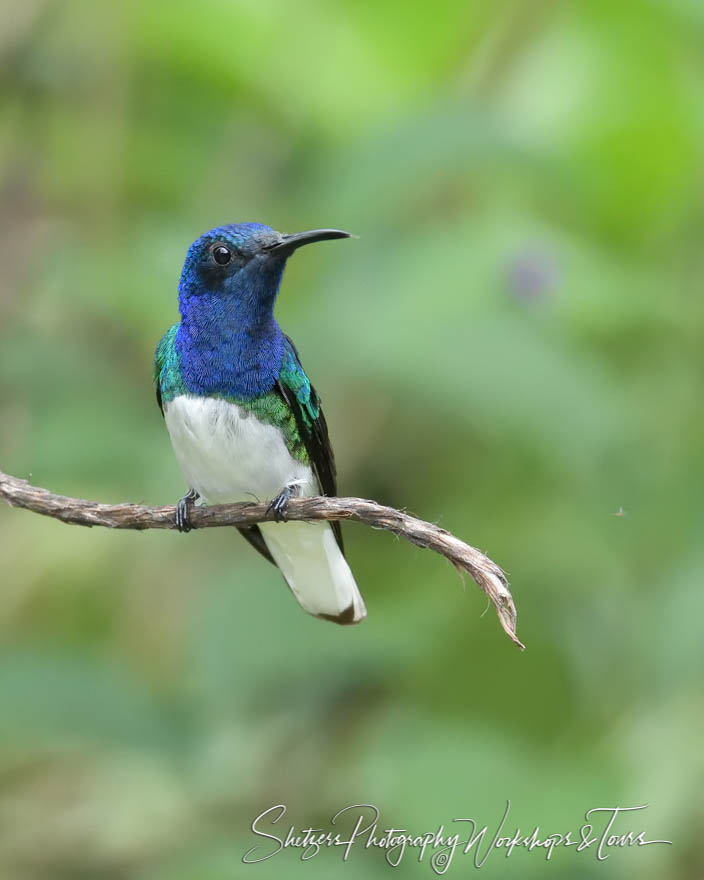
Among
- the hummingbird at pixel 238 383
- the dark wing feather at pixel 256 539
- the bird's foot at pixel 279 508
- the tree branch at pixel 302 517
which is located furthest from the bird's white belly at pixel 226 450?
the tree branch at pixel 302 517

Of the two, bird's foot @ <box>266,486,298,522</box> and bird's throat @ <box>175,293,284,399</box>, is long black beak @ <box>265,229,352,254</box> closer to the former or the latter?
bird's throat @ <box>175,293,284,399</box>

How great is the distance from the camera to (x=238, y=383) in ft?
11.3

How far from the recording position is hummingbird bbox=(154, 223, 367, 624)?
3428 mm

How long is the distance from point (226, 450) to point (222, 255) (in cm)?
56

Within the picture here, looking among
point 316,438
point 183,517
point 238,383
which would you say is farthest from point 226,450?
point 183,517

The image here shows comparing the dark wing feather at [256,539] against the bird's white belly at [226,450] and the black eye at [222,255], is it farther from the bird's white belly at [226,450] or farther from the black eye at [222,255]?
the black eye at [222,255]

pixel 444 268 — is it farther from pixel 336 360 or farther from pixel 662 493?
pixel 662 493

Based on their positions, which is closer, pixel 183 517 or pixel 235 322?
pixel 183 517

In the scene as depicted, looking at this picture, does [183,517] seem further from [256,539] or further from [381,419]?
[381,419]

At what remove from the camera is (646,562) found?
158 inches

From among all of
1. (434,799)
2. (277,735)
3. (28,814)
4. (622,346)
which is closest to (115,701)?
(277,735)

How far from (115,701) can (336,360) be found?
1346mm

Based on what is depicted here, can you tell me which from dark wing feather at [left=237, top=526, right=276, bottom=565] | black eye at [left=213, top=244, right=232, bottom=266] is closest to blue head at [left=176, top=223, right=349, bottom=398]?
black eye at [left=213, top=244, right=232, bottom=266]

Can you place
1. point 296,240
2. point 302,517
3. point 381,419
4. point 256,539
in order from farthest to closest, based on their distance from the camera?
point 381,419, point 256,539, point 296,240, point 302,517
